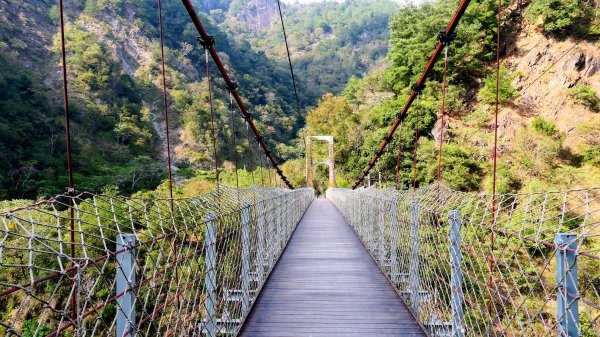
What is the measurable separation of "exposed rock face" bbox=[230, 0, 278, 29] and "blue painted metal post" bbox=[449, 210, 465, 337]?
58380mm

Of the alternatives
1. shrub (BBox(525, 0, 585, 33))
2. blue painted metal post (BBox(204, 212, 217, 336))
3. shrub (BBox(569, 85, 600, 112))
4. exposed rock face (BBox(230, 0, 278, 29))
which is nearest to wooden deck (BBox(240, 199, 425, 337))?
blue painted metal post (BBox(204, 212, 217, 336))

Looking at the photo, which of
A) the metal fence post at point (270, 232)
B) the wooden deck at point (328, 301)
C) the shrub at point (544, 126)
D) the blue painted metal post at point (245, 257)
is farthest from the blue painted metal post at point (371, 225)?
the shrub at point (544, 126)

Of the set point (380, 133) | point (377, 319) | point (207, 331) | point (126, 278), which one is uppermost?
point (380, 133)

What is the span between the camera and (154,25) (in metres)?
34.8

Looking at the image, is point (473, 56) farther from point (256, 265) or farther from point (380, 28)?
point (380, 28)

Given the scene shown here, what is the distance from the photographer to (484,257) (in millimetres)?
1404

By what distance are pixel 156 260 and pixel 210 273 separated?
0.57 metres

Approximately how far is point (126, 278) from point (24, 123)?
2063 cm

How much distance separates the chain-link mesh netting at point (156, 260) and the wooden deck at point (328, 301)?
14 cm

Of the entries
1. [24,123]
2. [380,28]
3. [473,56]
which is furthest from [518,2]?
[380,28]

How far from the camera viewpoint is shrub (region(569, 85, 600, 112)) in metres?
13.8

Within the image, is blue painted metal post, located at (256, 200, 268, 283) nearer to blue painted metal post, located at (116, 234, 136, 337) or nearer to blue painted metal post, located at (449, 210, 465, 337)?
blue painted metal post, located at (449, 210, 465, 337)

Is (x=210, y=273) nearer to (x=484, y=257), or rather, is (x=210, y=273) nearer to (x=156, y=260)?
(x=156, y=260)

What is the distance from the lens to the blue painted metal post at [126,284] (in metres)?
1.00
